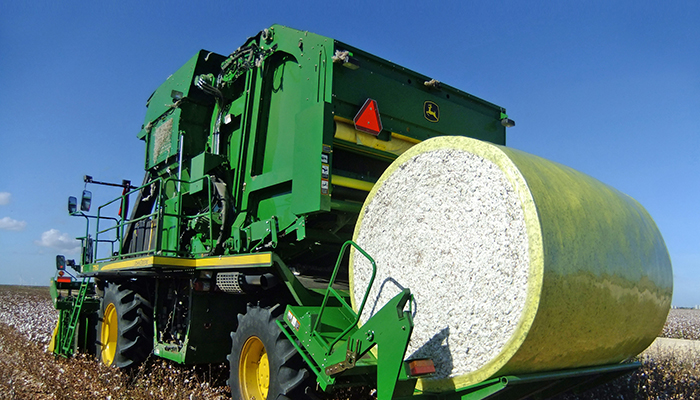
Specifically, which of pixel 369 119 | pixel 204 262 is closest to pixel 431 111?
pixel 369 119

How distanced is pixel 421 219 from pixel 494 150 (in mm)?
704

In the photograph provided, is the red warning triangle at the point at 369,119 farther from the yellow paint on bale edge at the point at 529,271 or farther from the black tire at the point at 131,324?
the black tire at the point at 131,324

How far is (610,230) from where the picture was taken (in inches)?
134

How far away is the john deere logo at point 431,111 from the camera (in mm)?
5918

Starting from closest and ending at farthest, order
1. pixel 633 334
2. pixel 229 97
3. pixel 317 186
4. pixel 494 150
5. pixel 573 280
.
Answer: pixel 573 280, pixel 494 150, pixel 633 334, pixel 317 186, pixel 229 97

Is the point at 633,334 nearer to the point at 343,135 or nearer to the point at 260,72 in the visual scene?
the point at 343,135

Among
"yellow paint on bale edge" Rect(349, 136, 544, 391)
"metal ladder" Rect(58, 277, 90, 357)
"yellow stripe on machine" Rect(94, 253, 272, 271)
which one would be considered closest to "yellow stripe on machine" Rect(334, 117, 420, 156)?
"yellow stripe on machine" Rect(94, 253, 272, 271)

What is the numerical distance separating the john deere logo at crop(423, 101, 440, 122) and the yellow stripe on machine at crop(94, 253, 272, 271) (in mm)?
2466

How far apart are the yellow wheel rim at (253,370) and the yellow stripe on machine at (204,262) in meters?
0.67

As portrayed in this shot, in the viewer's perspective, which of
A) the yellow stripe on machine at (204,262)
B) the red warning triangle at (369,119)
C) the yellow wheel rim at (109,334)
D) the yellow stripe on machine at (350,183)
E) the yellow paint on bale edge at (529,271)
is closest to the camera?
the yellow paint on bale edge at (529,271)

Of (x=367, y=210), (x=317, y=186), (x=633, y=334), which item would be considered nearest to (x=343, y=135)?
(x=317, y=186)

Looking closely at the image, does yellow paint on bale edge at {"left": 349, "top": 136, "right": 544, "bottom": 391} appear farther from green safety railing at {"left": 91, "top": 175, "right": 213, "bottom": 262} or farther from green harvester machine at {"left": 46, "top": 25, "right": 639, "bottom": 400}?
green safety railing at {"left": 91, "top": 175, "right": 213, "bottom": 262}

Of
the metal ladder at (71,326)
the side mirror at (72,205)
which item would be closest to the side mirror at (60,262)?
the metal ladder at (71,326)

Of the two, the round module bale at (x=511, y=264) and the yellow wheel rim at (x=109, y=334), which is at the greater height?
the round module bale at (x=511, y=264)
